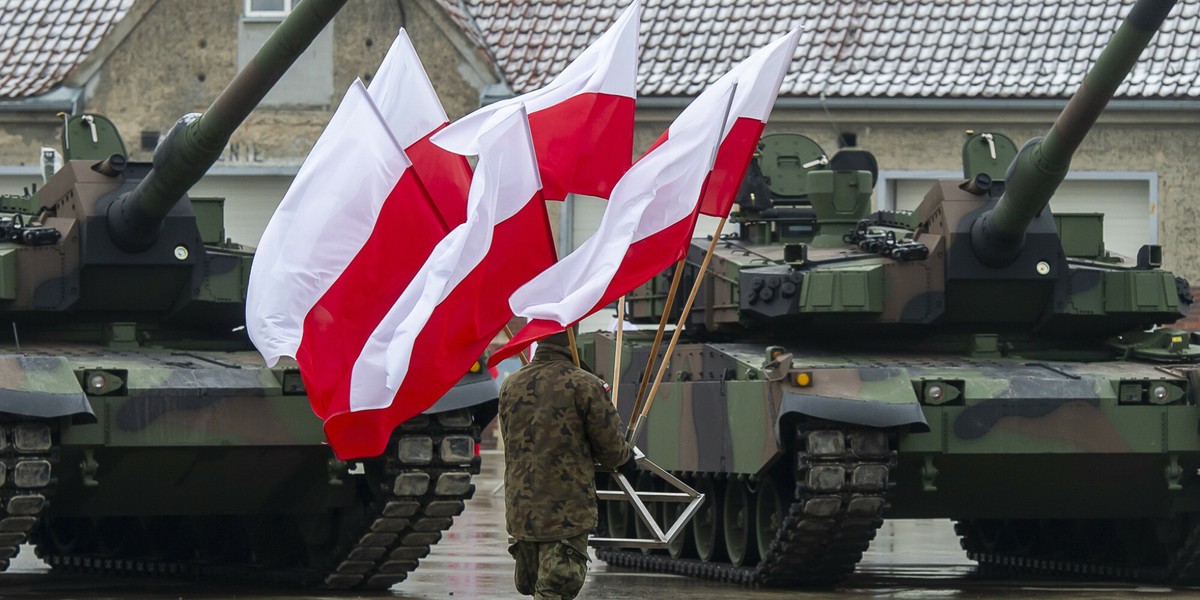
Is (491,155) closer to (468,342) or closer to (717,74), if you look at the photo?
(468,342)

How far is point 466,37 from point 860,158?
13.3 meters

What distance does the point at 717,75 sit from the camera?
29.4 metres

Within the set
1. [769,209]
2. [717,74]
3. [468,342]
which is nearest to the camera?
[468,342]

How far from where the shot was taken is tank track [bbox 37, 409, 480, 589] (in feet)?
45.9

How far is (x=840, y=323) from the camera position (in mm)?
15703

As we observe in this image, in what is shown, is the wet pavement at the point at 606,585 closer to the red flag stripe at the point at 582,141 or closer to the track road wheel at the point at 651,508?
the track road wheel at the point at 651,508

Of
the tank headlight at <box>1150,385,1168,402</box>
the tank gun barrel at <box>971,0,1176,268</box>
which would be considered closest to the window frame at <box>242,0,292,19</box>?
the tank gun barrel at <box>971,0,1176,268</box>

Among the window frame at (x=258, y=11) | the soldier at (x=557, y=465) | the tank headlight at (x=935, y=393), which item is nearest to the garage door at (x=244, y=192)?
the window frame at (x=258, y=11)

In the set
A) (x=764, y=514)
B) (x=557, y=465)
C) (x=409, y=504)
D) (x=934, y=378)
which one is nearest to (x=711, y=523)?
(x=764, y=514)

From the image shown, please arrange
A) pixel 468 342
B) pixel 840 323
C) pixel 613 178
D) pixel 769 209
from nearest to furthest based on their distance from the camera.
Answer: pixel 468 342 → pixel 613 178 → pixel 840 323 → pixel 769 209

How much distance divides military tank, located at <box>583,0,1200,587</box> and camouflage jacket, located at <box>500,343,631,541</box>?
13.3ft

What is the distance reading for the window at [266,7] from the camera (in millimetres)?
30766

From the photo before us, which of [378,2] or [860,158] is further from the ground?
[378,2]

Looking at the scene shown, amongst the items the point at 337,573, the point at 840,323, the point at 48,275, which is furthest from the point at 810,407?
the point at 48,275
